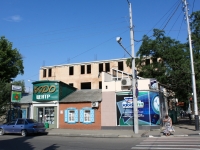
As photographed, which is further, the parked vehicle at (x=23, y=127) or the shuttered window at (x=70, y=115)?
the shuttered window at (x=70, y=115)

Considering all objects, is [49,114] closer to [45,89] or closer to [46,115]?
[46,115]

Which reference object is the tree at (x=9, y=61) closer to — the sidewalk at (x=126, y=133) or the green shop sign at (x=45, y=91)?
the green shop sign at (x=45, y=91)

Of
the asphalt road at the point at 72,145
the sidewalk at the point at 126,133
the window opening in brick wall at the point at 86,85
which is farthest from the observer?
the window opening in brick wall at the point at 86,85

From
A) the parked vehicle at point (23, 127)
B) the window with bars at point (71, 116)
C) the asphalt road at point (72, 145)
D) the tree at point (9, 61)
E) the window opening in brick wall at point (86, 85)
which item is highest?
the tree at point (9, 61)

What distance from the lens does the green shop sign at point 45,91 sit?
26.5m

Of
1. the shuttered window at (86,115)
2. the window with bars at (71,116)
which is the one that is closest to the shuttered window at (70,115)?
the window with bars at (71,116)

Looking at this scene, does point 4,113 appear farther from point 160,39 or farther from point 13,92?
point 160,39

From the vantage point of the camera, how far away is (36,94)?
89.8 ft

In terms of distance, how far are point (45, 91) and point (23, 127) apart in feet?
22.6

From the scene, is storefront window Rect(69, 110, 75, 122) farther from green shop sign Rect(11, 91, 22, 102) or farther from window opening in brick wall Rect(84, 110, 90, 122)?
green shop sign Rect(11, 91, 22, 102)

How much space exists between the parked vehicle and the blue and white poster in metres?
7.41

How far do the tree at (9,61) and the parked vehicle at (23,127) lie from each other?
16.0 meters

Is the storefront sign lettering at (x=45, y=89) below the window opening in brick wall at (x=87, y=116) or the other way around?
the other way around

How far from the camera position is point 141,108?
74.0 ft
